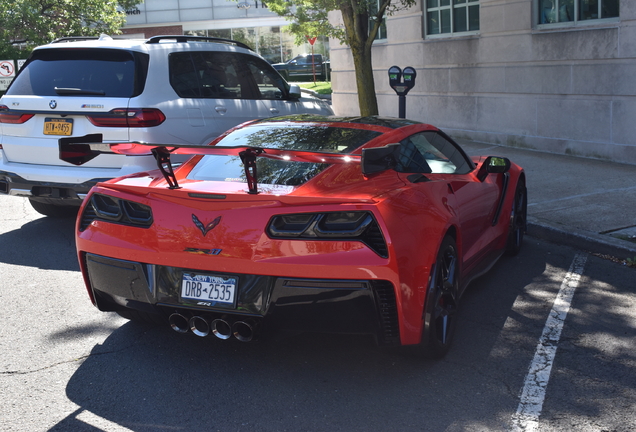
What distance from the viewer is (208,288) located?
3836mm

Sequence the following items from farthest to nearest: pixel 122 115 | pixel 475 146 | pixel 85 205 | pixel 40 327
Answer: pixel 475 146
pixel 122 115
pixel 40 327
pixel 85 205

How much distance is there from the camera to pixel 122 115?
22.5 ft

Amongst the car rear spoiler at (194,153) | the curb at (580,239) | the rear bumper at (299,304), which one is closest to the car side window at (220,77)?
the car rear spoiler at (194,153)

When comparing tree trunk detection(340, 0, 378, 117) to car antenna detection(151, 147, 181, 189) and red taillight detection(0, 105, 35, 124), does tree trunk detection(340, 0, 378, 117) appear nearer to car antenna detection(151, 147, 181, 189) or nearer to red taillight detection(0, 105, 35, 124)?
red taillight detection(0, 105, 35, 124)

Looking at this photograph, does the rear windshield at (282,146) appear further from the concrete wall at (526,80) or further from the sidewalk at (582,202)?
the concrete wall at (526,80)

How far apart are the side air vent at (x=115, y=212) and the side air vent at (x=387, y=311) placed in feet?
4.33

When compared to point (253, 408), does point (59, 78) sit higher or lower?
higher

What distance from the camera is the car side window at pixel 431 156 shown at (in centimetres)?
477

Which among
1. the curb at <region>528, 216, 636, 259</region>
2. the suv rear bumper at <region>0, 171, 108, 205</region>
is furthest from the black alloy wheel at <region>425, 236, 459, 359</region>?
the suv rear bumper at <region>0, 171, 108, 205</region>

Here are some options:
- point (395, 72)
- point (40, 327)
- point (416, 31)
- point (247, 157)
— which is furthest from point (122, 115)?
point (416, 31)

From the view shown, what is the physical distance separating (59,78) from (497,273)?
457 cm

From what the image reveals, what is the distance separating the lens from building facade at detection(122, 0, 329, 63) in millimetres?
44344

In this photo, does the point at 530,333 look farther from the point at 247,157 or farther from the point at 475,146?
the point at 475,146

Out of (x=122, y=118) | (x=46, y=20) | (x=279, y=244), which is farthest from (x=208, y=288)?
(x=46, y=20)
